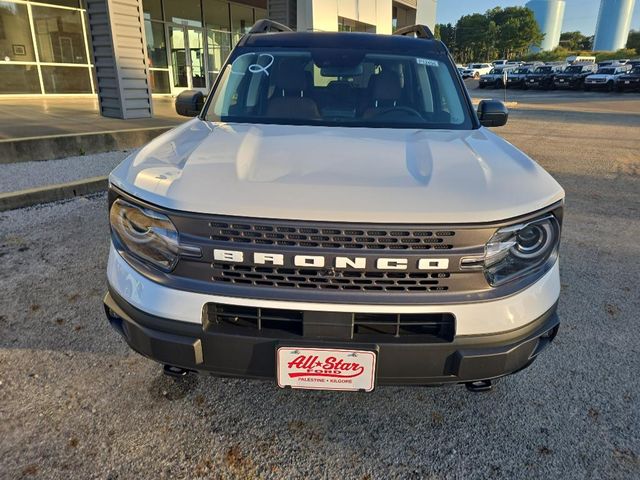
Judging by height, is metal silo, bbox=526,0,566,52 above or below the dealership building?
above

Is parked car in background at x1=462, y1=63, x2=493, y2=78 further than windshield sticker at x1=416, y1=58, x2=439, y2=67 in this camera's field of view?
Yes

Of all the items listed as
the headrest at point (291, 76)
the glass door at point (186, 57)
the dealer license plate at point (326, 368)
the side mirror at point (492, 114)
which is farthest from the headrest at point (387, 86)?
the glass door at point (186, 57)

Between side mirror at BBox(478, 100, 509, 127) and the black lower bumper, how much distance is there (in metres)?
1.85

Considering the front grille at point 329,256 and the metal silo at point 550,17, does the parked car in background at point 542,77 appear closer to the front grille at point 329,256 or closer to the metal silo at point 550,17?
the front grille at point 329,256

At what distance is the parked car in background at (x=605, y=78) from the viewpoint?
105 ft

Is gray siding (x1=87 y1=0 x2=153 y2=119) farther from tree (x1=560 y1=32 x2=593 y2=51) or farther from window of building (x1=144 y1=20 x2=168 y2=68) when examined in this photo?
tree (x1=560 y1=32 x2=593 y2=51)

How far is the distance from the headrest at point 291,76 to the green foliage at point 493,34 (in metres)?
85.6

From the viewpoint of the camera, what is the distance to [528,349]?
71.1 inches

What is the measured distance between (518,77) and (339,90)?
40963 millimetres

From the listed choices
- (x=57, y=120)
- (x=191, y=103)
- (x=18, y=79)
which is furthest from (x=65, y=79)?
(x=191, y=103)

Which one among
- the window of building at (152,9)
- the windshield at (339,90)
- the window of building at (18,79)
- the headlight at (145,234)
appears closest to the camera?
the headlight at (145,234)

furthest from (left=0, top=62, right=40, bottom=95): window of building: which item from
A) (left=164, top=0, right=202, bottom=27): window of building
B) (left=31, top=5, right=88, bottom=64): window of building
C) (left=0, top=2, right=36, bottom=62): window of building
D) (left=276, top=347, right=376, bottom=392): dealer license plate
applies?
(left=276, top=347, right=376, bottom=392): dealer license plate

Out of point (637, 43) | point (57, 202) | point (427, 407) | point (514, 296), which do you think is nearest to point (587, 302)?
point (427, 407)

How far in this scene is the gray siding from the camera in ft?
29.3
